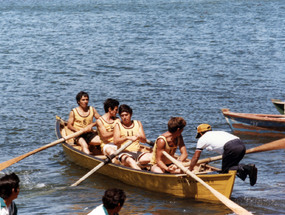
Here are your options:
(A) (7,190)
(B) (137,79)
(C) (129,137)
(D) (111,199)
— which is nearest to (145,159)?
(C) (129,137)

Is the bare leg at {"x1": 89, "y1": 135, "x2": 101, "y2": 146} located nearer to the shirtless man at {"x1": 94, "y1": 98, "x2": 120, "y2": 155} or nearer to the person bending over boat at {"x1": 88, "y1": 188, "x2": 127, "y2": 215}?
the shirtless man at {"x1": 94, "y1": 98, "x2": 120, "y2": 155}

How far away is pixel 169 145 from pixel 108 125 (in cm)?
247

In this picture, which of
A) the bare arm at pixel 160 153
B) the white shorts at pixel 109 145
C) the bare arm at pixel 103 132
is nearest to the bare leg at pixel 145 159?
the bare arm at pixel 160 153

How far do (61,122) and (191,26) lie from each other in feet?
96.3

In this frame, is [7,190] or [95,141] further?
[95,141]

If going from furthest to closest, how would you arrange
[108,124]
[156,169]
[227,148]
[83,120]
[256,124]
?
[256,124], [83,120], [108,124], [156,169], [227,148]

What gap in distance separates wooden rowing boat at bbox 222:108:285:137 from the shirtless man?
5372mm

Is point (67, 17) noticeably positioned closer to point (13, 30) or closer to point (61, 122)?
point (13, 30)

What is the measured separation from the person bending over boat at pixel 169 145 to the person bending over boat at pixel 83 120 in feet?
8.94

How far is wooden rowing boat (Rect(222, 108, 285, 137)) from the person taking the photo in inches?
619

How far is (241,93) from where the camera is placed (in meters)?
22.1

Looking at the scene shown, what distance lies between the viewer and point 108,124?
473 inches

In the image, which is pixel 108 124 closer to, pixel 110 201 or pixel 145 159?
pixel 145 159

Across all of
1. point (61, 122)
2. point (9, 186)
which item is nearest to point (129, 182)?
point (61, 122)
